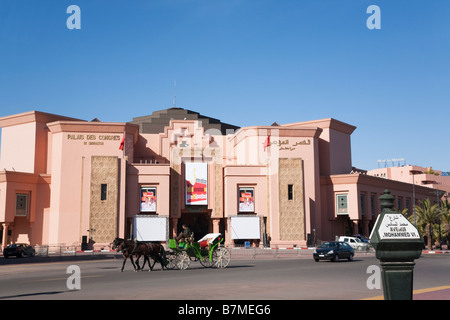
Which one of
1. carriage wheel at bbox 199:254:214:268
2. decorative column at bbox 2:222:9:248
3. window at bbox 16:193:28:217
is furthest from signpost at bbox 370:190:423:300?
decorative column at bbox 2:222:9:248

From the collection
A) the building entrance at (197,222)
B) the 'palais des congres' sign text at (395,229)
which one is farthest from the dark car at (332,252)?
the building entrance at (197,222)

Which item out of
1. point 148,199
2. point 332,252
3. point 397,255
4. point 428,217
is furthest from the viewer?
point 148,199

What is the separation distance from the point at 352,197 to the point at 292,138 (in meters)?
11.5

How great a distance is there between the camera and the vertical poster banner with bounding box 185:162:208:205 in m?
59.6

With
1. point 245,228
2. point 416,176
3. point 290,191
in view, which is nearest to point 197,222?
point 245,228

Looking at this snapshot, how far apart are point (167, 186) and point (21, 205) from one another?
18235mm

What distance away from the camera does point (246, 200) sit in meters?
59.4

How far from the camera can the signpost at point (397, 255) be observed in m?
6.32

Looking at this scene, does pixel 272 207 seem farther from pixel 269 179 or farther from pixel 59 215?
pixel 59 215

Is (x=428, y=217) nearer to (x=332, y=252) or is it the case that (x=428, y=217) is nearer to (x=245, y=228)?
(x=245, y=228)
